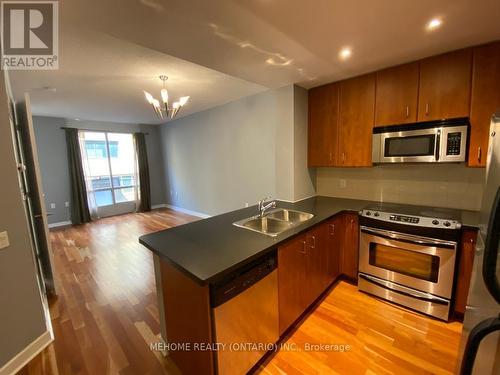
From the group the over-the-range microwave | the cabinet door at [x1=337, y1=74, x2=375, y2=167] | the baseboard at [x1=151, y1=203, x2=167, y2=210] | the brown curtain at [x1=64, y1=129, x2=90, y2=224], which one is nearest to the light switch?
the cabinet door at [x1=337, y1=74, x2=375, y2=167]

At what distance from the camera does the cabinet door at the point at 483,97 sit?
6.16 feet

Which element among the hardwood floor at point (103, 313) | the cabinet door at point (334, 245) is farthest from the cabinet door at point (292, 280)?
the hardwood floor at point (103, 313)

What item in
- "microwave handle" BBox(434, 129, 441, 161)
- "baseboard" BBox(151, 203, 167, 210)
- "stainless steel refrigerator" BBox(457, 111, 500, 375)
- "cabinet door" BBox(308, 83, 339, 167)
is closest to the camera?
"stainless steel refrigerator" BBox(457, 111, 500, 375)

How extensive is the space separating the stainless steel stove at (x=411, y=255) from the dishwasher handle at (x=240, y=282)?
1.30 meters

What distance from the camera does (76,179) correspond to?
18.0ft

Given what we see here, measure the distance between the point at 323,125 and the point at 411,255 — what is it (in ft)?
5.87

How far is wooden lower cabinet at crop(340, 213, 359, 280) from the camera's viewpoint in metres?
2.48

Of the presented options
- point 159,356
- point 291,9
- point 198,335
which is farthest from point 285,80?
point 159,356

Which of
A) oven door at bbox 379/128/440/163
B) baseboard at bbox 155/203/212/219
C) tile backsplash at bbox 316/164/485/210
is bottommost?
baseboard at bbox 155/203/212/219

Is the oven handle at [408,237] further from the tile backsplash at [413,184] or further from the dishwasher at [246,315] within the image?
the dishwasher at [246,315]

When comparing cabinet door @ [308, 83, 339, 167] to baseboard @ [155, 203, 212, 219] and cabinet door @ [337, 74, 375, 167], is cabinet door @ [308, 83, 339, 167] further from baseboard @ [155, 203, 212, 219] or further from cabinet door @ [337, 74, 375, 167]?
baseboard @ [155, 203, 212, 219]

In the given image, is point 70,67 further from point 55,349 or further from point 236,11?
point 55,349

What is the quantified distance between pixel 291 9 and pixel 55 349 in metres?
3.14

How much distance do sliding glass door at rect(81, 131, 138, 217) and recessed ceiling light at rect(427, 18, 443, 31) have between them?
6844mm
